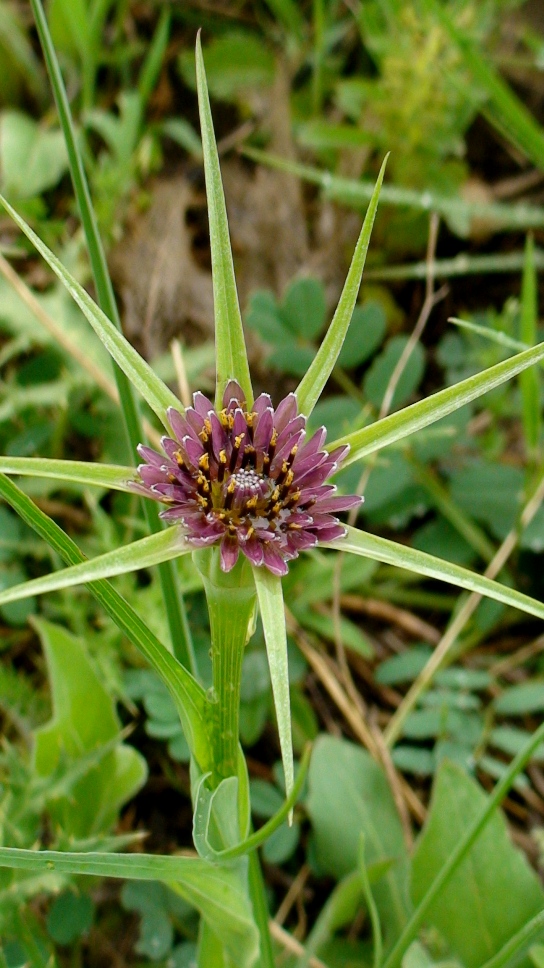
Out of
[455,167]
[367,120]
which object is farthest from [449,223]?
[367,120]

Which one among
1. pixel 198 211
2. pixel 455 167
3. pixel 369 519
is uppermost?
pixel 198 211

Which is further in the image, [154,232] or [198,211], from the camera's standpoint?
[198,211]

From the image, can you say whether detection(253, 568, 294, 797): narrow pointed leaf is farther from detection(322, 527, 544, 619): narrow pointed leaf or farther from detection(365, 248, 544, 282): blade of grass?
detection(365, 248, 544, 282): blade of grass

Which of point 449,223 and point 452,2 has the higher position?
point 452,2

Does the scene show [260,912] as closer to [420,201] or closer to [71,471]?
[71,471]

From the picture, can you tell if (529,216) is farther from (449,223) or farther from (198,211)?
(198,211)

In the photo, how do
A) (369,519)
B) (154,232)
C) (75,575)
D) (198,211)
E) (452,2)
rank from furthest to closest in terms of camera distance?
1. (452,2)
2. (198,211)
3. (154,232)
4. (369,519)
5. (75,575)

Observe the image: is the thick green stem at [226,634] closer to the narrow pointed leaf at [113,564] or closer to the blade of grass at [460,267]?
the narrow pointed leaf at [113,564]

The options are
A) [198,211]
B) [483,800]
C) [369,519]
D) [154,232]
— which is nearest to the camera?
[483,800]

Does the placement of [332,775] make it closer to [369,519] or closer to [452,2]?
[369,519]
